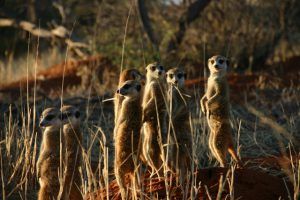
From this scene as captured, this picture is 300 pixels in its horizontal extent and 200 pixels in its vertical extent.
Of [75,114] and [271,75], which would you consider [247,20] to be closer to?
[271,75]

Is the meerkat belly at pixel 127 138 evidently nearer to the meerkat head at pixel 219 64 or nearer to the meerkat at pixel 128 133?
the meerkat at pixel 128 133

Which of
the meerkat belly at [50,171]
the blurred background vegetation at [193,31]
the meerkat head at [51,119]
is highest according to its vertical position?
the blurred background vegetation at [193,31]

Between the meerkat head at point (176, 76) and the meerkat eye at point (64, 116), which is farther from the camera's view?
the meerkat head at point (176, 76)

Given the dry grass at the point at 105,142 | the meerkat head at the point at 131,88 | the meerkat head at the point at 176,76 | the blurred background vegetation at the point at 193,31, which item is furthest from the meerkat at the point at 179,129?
the blurred background vegetation at the point at 193,31

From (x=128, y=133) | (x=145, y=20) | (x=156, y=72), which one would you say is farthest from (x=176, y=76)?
(x=145, y=20)

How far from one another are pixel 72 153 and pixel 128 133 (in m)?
0.43

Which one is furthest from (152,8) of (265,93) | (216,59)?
(216,59)

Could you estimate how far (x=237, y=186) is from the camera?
13.8 ft

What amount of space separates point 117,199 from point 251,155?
7.56 feet

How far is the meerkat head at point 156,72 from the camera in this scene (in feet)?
17.5

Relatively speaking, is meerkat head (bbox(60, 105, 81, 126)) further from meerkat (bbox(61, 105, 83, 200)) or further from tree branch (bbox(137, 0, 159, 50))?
tree branch (bbox(137, 0, 159, 50))

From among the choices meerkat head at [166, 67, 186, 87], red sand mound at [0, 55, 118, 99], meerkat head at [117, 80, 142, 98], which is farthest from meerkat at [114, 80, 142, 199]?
red sand mound at [0, 55, 118, 99]

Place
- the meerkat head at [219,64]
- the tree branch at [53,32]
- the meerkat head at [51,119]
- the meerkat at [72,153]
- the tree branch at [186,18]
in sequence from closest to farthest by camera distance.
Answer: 1. the meerkat at [72,153]
2. the meerkat head at [51,119]
3. the meerkat head at [219,64]
4. the tree branch at [186,18]
5. the tree branch at [53,32]

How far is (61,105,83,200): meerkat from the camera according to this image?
4.42m
